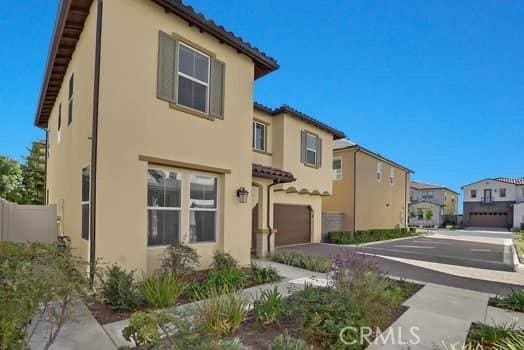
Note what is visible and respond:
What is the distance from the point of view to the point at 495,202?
4772cm

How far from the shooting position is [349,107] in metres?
35.1

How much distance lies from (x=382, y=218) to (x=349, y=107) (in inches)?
577

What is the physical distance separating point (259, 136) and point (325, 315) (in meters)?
10.7

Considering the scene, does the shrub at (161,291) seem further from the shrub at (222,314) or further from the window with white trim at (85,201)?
the window with white trim at (85,201)

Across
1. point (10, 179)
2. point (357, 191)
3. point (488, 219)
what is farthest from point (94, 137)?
point (488, 219)

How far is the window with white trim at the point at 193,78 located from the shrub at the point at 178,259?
12.6 feet

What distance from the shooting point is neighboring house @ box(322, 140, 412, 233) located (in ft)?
70.4

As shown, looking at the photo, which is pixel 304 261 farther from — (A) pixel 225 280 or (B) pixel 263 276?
(A) pixel 225 280

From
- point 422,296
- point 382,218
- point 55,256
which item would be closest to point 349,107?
point 382,218

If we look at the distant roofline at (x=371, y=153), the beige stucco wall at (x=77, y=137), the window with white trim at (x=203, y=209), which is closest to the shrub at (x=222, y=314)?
the window with white trim at (x=203, y=209)

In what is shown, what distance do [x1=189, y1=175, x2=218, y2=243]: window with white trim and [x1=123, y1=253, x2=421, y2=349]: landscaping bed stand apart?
340 centimetres

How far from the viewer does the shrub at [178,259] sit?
7043mm

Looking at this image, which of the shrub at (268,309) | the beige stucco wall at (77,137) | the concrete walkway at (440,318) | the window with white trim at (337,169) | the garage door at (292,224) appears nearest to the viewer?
the concrete walkway at (440,318)

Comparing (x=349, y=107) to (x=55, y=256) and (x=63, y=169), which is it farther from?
(x=55, y=256)
